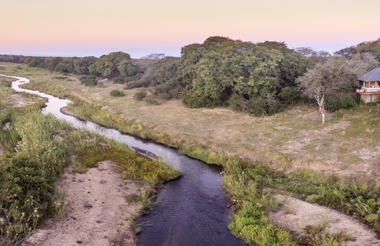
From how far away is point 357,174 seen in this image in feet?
65.5

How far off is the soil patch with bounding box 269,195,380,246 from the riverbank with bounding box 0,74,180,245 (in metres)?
10.5

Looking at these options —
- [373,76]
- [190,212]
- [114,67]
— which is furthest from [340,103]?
[114,67]

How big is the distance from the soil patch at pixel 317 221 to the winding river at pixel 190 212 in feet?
12.5

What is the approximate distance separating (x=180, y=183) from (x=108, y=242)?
30.2ft

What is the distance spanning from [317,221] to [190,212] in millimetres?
9122

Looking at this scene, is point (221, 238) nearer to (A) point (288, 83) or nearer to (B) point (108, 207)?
(B) point (108, 207)

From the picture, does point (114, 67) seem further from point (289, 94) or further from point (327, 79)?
point (327, 79)

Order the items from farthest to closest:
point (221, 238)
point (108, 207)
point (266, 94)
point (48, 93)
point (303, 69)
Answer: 1. point (48, 93)
2. point (303, 69)
3. point (266, 94)
4. point (108, 207)
5. point (221, 238)

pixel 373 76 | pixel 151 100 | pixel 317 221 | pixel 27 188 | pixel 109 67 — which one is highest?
pixel 109 67

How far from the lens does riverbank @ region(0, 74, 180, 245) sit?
14.4 metres

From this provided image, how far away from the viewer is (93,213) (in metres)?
16.7

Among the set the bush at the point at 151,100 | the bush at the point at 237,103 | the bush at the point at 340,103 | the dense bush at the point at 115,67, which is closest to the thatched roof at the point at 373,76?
the bush at the point at 340,103

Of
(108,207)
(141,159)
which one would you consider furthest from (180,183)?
(108,207)

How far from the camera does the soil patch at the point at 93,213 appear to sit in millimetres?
14242
